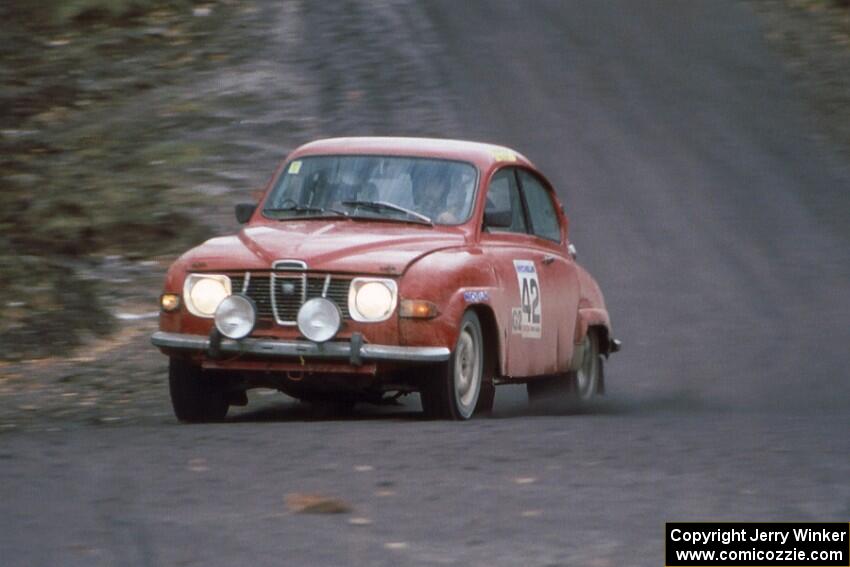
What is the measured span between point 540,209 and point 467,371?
7.12ft

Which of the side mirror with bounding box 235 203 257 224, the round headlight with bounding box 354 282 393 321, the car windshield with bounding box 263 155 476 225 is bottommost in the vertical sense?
the round headlight with bounding box 354 282 393 321

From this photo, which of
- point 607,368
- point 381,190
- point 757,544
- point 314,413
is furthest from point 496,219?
point 757,544

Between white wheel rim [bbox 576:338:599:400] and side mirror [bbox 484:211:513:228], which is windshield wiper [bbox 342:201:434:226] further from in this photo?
white wheel rim [bbox 576:338:599:400]

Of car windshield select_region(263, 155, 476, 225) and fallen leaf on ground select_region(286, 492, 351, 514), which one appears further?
car windshield select_region(263, 155, 476, 225)

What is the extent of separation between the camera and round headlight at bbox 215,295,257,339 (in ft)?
31.0

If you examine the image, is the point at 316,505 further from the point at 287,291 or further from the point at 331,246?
the point at 331,246

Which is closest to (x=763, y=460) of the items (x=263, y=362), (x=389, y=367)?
(x=389, y=367)

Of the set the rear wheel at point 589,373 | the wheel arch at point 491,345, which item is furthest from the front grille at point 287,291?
the rear wheel at point 589,373

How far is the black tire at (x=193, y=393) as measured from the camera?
983 cm

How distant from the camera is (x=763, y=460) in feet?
25.4

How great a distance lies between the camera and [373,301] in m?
9.34

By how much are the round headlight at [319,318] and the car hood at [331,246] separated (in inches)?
8.0

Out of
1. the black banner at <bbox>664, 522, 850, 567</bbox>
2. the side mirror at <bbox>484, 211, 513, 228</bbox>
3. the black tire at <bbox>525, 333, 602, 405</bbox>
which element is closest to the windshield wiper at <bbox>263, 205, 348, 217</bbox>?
the side mirror at <bbox>484, 211, 513, 228</bbox>

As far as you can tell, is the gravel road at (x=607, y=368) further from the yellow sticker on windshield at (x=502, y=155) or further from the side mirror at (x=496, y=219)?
the yellow sticker on windshield at (x=502, y=155)
